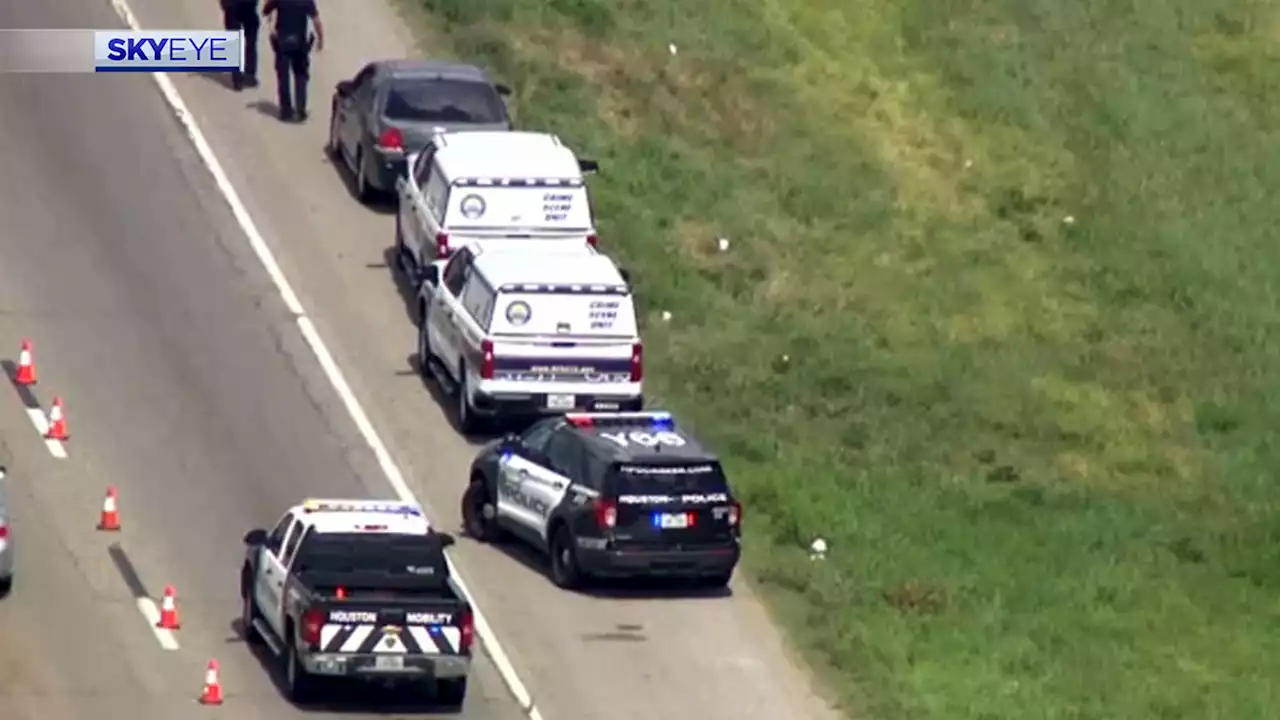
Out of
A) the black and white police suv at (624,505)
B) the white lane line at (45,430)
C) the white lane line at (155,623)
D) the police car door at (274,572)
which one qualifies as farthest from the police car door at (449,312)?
the police car door at (274,572)

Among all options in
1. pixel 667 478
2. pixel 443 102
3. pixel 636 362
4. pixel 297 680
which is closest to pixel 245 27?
pixel 443 102

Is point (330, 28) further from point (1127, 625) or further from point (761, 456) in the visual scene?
point (1127, 625)

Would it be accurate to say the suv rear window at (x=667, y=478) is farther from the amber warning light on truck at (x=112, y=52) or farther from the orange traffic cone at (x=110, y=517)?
the amber warning light on truck at (x=112, y=52)

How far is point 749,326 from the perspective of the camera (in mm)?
40219

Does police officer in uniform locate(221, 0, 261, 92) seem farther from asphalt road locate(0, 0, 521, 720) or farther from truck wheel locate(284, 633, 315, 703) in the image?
truck wheel locate(284, 633, 315, 703)

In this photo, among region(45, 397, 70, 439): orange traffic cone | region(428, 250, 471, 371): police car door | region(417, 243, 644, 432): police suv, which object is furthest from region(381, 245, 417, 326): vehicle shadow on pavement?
region(45, 397, 70, 439): orange traffic cone

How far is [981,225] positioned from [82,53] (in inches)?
545

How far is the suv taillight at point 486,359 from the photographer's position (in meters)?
35.3

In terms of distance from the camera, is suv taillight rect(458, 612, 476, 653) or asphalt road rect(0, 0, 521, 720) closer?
suv taillight rect(458, 612, 476, 653)

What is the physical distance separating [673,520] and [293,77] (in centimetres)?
1510

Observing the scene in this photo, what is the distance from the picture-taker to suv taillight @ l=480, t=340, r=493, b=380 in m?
35.3

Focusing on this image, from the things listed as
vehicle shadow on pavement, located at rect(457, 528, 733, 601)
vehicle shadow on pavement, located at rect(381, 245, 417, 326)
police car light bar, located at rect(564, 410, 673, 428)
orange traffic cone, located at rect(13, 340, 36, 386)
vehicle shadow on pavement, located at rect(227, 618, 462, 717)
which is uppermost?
police car light bar, located at rect(564, 410, 673, 428)

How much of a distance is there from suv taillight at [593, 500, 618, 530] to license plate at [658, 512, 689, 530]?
1.62 feet

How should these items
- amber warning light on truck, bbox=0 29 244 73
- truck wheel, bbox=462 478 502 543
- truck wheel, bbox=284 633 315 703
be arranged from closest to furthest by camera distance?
1. truck wheel, bbox=284 633 315 703
2. truck wheel, bbox=462 478 502 543
3. amber warning light on truck, bbox=0 29 244 73
